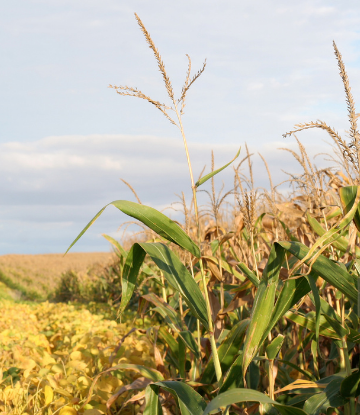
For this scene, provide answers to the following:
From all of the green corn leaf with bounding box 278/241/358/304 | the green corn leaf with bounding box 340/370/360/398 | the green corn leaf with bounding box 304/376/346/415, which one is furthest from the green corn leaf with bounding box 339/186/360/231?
the green corn leaf with bounding box 304/376/346/415

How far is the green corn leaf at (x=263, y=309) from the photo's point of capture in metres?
1.26

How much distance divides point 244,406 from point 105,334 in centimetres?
183

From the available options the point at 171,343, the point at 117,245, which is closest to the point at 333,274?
the point at 171,343

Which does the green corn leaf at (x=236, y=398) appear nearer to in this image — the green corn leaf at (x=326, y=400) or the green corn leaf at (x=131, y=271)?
the green corn leaf at (x=326, y=400)

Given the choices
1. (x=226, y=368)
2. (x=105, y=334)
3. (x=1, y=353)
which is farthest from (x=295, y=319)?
(x=1, y=353)

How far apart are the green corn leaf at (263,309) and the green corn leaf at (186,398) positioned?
0.31 metres

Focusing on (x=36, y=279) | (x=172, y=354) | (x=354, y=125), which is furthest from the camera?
(x=36, y=279)

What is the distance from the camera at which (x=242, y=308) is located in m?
2.43

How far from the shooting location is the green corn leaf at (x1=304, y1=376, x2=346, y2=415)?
1.53 metres

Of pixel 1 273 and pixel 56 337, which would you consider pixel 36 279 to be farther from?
pixel 56 337

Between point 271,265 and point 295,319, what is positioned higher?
point 271,265

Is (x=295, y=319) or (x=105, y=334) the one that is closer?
(x=295, y=319)

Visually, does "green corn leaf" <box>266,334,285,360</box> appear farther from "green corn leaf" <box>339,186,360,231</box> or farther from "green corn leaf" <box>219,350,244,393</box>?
"green corn leaf" <box>339,186,360,231</box>

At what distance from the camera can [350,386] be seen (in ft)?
4.95
